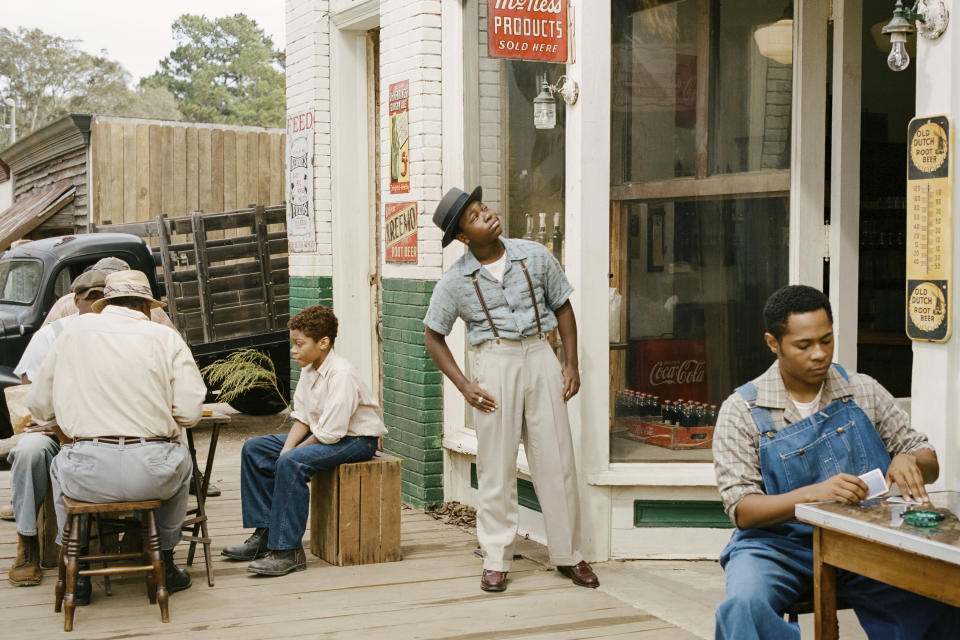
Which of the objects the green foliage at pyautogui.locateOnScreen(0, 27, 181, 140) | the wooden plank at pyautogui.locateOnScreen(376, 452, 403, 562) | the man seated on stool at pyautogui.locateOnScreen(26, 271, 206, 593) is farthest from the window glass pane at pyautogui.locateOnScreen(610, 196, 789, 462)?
the green foliage at pyautogui.locateOnScreen(0, 27, 181, 140)

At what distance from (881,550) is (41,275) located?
865cm

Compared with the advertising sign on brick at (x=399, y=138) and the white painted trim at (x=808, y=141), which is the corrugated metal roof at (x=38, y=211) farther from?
the white painted trim at (x=808, y=141)

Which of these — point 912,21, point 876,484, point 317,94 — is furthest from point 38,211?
point 876,484

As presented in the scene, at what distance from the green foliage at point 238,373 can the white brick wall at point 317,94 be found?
2279 mm

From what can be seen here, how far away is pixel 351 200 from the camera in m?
9.20

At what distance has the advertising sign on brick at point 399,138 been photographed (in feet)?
25.5

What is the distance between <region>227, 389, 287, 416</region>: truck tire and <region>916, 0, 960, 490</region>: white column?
888 cm

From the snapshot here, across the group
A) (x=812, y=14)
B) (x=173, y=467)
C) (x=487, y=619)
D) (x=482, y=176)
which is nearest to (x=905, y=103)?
(x=812, y=14)

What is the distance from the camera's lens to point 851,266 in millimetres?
6418

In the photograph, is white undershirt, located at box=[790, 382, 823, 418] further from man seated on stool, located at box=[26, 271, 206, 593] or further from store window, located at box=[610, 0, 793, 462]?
man seated on stool, located at box=[26, 271, 206, 593]

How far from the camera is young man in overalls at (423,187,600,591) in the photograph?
5.80 m

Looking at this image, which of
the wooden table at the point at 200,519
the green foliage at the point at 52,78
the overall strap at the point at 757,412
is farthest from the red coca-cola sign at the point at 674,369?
the green foliage at the point at 52,78

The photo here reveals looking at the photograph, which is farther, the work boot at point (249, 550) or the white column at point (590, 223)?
the work boot at point (249, 550)

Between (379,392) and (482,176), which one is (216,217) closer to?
(379,392)
